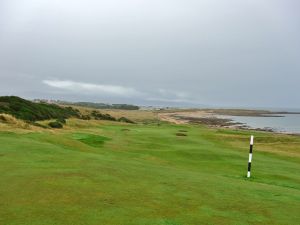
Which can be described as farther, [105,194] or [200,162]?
[200,162]

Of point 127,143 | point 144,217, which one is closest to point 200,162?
point 127,143

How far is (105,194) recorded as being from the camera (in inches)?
370

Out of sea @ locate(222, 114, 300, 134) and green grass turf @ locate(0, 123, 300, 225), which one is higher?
green grass turf @ locate(0, 123, 300, 225)

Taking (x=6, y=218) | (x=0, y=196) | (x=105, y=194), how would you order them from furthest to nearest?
(x=105, y=194) → (x=0, y=196) → (x=6, y=218)

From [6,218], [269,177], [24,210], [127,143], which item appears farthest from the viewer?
[127,143]

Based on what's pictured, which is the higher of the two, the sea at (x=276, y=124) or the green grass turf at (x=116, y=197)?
the green grass turf at (x=116, y=197)

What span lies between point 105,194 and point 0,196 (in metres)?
2.33

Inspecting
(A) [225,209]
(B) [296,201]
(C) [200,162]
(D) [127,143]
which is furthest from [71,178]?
(D) [127,143]

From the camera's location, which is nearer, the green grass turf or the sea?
the green grass turf

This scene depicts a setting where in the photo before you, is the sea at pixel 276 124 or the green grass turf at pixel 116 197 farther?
the sea at pixel 276 124

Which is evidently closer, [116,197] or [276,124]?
[116,197]

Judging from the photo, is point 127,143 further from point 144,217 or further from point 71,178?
point 144,217

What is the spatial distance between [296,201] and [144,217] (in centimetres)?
507

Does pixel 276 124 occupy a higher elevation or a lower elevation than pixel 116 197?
lower
